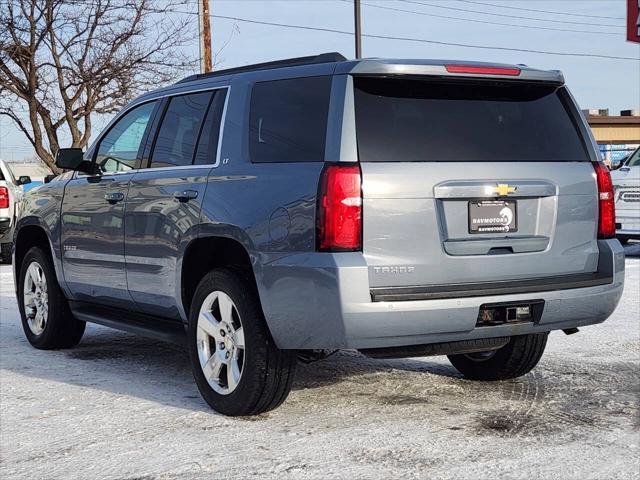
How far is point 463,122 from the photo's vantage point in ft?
17.1

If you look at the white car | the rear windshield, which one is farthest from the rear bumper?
the white car

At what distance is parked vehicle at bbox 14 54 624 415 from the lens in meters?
4.84

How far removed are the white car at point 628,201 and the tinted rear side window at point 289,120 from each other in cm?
1163

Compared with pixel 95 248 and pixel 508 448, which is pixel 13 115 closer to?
pixel 95 248

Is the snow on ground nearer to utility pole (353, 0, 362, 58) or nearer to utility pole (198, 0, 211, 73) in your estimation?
utility pole (198, 0, 211, 73)

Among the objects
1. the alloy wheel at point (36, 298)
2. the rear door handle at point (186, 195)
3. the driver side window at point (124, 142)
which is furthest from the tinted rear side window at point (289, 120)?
the alloy wheel at point (36, 298)

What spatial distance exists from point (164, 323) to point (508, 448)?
8.13 feet

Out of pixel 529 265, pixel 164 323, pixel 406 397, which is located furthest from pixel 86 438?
pixel 529 265

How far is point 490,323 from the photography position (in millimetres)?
5078

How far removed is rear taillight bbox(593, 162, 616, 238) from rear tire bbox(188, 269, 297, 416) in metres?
1.82

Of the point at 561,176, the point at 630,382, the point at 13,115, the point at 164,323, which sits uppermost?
the point at 13,115

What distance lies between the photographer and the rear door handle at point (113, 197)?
21.4 ft

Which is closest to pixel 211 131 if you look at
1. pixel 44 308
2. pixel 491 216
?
pixel 491 216

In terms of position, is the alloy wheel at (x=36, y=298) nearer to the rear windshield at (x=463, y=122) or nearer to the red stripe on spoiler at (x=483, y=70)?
the rear windshield at (x=463, y=122)
